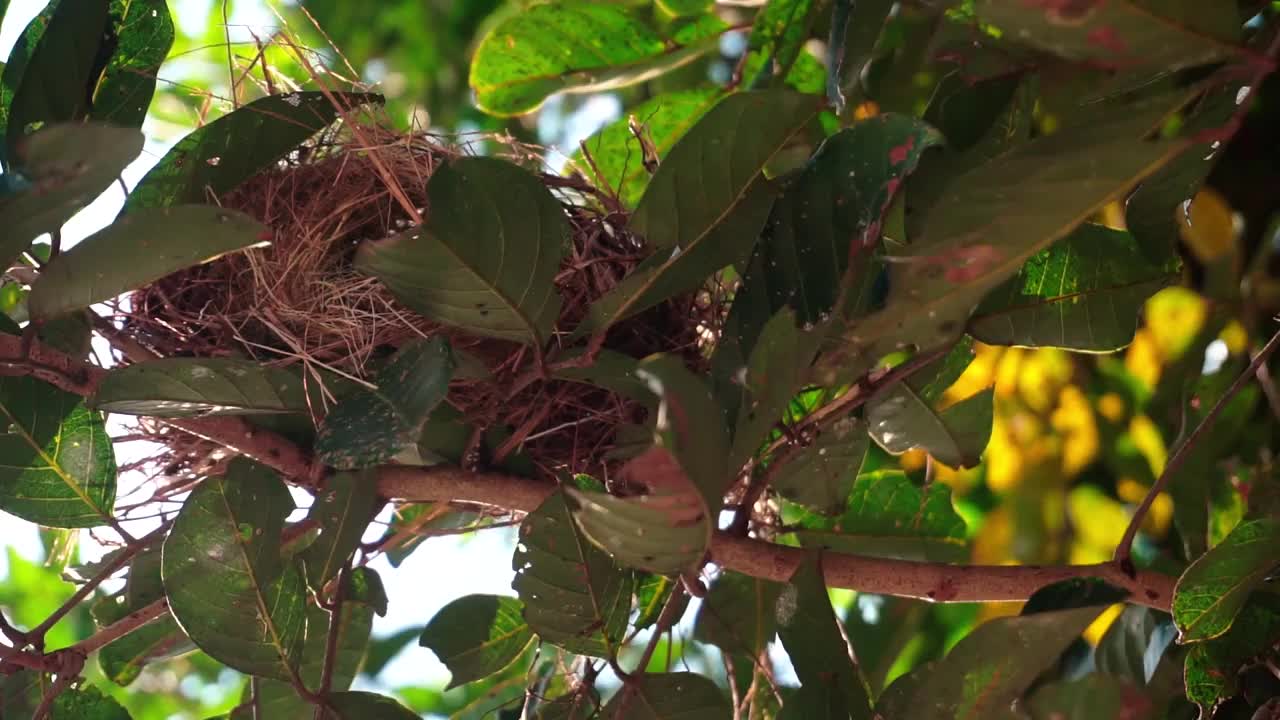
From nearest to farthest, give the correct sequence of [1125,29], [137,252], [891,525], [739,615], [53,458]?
[1125,29] → [137,252] → [53,458] → [739,615] → [891,525]

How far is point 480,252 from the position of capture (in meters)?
0.70

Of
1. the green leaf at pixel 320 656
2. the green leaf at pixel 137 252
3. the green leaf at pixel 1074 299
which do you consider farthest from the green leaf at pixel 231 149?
the green leaf at pixel 1074 299

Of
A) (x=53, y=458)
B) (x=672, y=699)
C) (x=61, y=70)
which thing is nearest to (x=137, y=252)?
(x=61, y=70)

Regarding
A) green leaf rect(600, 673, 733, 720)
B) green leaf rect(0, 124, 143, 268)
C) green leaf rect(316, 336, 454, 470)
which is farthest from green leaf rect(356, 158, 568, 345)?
green leaf rect(600, 673, 733, 720)

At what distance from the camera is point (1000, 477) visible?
1.65 m

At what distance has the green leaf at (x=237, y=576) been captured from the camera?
79cm

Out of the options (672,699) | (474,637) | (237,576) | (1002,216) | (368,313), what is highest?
(1002,216)

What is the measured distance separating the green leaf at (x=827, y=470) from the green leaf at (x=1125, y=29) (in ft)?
1.27

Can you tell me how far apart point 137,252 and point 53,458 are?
30 cm

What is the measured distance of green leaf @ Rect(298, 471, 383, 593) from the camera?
2.61ft

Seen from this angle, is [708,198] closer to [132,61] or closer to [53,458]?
[132,61]

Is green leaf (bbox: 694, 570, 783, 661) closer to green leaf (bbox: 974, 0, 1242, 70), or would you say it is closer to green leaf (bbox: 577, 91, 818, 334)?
green leaf (bbox: 577, 91, 818, 334)

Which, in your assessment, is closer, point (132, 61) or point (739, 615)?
point (132, 61)

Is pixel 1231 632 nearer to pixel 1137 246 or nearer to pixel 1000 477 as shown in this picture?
pixel 1137 246
